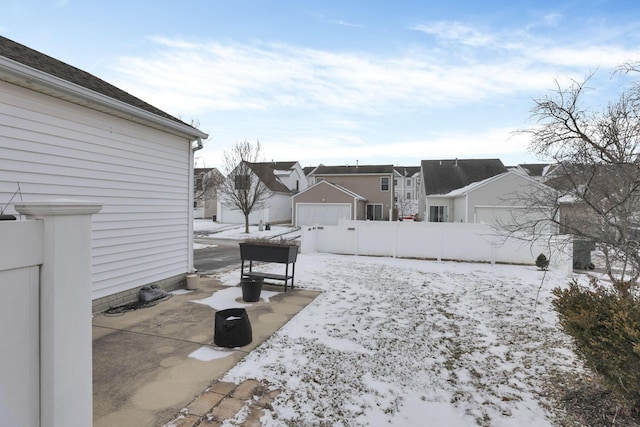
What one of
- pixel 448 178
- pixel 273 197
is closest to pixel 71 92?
pixel 448 178

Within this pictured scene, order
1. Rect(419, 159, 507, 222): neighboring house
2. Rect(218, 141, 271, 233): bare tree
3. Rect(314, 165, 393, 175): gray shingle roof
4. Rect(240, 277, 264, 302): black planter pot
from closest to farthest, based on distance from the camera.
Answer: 1. Rect(240, 277, 264, 302): black planter pot
2. Rect(218, 141, 271, 233): bare tree
3. Rect(419, 159, 507, 222): neighboring house
4. Rect(314, 165, 393, 175): gray shingle roof

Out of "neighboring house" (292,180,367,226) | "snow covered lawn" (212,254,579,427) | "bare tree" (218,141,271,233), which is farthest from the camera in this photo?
"neighboring house" (292,180,367,226)

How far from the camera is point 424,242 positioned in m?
12.0

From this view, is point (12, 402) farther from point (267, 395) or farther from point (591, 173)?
point (591, 173)

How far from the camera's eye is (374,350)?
4.16 meters

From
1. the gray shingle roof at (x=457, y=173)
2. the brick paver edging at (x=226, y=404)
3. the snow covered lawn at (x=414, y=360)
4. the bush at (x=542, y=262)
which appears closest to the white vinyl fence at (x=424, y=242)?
the bush at (x=542, y=262)

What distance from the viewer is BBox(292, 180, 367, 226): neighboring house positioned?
83.8 ft

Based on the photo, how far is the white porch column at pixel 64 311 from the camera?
66.7 inches

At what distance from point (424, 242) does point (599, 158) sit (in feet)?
27.1

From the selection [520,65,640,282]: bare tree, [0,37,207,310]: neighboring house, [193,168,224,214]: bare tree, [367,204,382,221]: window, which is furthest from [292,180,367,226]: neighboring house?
[520,65,640,282]: bare tree

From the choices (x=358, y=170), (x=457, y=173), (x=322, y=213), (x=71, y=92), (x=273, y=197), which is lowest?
(x=322, y=213)

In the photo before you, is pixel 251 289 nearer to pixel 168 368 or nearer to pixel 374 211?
pixel 168 368

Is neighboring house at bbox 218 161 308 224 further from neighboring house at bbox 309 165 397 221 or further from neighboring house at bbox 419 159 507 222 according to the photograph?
neighboring house at bbox 419 159 507 222

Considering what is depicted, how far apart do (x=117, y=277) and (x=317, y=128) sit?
17034mm
